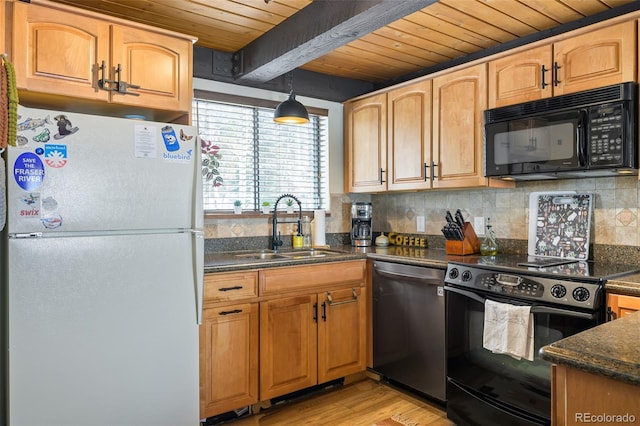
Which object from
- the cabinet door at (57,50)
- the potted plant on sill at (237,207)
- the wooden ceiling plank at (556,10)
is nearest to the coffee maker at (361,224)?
the potted plant on sill at (237,207)

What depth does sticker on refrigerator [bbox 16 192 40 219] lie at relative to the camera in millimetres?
1722

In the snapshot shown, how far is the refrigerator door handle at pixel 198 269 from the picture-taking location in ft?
6.95

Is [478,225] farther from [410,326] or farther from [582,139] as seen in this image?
[582,139]

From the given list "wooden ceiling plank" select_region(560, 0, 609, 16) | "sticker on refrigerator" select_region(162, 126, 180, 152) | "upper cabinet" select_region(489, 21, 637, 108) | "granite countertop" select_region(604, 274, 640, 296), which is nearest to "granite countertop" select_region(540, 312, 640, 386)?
"granite countertop" select_region(604, 274, 640, 296)

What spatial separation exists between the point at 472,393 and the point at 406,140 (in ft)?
5.58

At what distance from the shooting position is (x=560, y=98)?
2309mm

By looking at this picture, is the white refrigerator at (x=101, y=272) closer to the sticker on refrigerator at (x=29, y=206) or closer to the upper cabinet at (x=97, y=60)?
the sticker on refrigerator at (x=29, y=206)

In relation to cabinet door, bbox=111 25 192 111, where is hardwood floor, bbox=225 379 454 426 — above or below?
below

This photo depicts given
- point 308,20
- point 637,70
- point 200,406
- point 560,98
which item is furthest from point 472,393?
point 308,20

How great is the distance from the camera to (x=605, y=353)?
87cm

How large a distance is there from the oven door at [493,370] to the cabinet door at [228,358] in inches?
43.8

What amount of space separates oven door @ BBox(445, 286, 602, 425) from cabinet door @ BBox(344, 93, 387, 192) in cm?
121

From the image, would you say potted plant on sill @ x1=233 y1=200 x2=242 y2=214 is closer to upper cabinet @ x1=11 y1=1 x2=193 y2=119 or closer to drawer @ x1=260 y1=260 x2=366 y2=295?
drawer @ x1=260 y1=260 x2=366 y2=295

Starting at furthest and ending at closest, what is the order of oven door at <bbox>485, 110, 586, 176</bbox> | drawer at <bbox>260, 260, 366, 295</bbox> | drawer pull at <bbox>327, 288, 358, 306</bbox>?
drawer pull at <bbox>327, 288, 358, 306</bbox>, drawer at <bbox>260, 260, 366, 295</bbox>, oven door at <bbox>485, 110, 586, 176</bbox>
